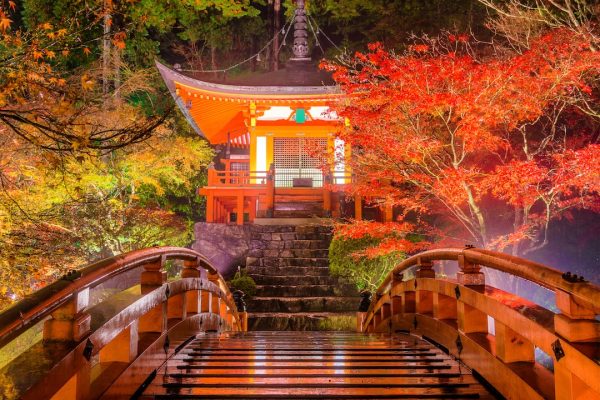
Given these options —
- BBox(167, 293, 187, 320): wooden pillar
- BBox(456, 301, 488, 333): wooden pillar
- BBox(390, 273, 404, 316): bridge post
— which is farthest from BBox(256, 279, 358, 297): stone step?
BBox(456, 301, 488, 333): wooden pillar

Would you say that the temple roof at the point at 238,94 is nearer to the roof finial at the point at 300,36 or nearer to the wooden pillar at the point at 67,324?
the roof finial at the point at 300,36

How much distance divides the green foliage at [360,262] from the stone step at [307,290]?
285mm

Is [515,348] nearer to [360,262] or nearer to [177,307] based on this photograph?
[177,307]

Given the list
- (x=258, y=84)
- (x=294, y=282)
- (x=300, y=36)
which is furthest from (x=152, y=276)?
(x=300, y=36)

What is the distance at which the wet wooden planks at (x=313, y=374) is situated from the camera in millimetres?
3262

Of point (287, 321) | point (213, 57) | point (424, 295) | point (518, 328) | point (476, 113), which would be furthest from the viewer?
point (213, 57)

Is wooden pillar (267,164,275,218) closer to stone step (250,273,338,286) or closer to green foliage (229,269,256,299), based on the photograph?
stone step (250,273,338,286)

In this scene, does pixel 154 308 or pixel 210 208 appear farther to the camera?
pixel 210 208

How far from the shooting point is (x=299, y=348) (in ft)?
16.7

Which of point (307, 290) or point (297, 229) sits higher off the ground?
point (297, 229)

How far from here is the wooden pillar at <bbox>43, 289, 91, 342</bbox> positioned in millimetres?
2344

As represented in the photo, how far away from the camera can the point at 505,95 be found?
31.3 feet

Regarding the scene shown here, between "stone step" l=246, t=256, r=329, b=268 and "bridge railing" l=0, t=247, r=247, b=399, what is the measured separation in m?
9.57

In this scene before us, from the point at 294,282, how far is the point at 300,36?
13531 millimetres
